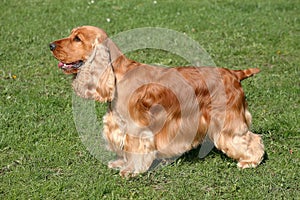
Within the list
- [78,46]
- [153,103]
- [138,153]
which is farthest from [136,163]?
[78,46]

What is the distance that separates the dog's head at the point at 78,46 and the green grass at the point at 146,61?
3.80 ft

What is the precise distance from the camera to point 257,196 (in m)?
5.22

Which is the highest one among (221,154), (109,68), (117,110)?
(109,68)

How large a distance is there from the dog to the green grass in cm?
25

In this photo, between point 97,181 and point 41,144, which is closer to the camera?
point 97,181

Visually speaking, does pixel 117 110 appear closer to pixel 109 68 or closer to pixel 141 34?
pixel 109 68

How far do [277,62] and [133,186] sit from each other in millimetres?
4685

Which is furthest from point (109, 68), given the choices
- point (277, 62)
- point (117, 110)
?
point (277, 62)

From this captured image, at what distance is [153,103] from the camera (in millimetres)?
5379

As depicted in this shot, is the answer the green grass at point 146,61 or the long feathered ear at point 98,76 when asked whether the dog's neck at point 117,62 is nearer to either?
the long feathered ear at point 98,76

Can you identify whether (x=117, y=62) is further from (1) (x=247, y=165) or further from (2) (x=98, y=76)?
(1) (x=247, y=165)

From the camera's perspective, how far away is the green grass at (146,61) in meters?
5.38

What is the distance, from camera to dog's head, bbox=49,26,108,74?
5250 millimetres

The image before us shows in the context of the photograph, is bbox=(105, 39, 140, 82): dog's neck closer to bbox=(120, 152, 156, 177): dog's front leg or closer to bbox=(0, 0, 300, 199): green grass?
bbox=(120, 152, 156, 177): dog's front leg
